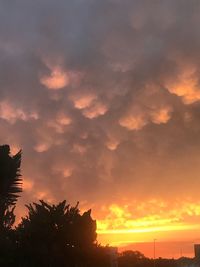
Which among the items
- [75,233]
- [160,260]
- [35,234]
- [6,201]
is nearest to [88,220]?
[75,233]

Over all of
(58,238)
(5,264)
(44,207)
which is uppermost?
(44,207)

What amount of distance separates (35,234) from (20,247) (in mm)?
2199

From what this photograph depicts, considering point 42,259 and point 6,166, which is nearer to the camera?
point 42,259

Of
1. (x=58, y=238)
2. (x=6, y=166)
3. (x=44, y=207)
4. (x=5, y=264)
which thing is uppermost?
(x=6, y=166)

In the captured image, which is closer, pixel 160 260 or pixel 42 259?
pixel 42 259

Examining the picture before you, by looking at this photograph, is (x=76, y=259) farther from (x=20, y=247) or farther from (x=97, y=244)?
(x=20, y=247)

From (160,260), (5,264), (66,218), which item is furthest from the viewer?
(160,260)

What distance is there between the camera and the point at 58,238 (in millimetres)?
49750

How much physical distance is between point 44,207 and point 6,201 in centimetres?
451

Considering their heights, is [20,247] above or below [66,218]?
below

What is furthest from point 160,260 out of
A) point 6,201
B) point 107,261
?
point 6,201

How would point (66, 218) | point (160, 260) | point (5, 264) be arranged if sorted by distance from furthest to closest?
point (160, 260)
point (66, 218)
point (5, 264)

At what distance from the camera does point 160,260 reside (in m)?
94.7

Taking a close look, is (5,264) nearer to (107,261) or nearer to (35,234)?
(35,234)
